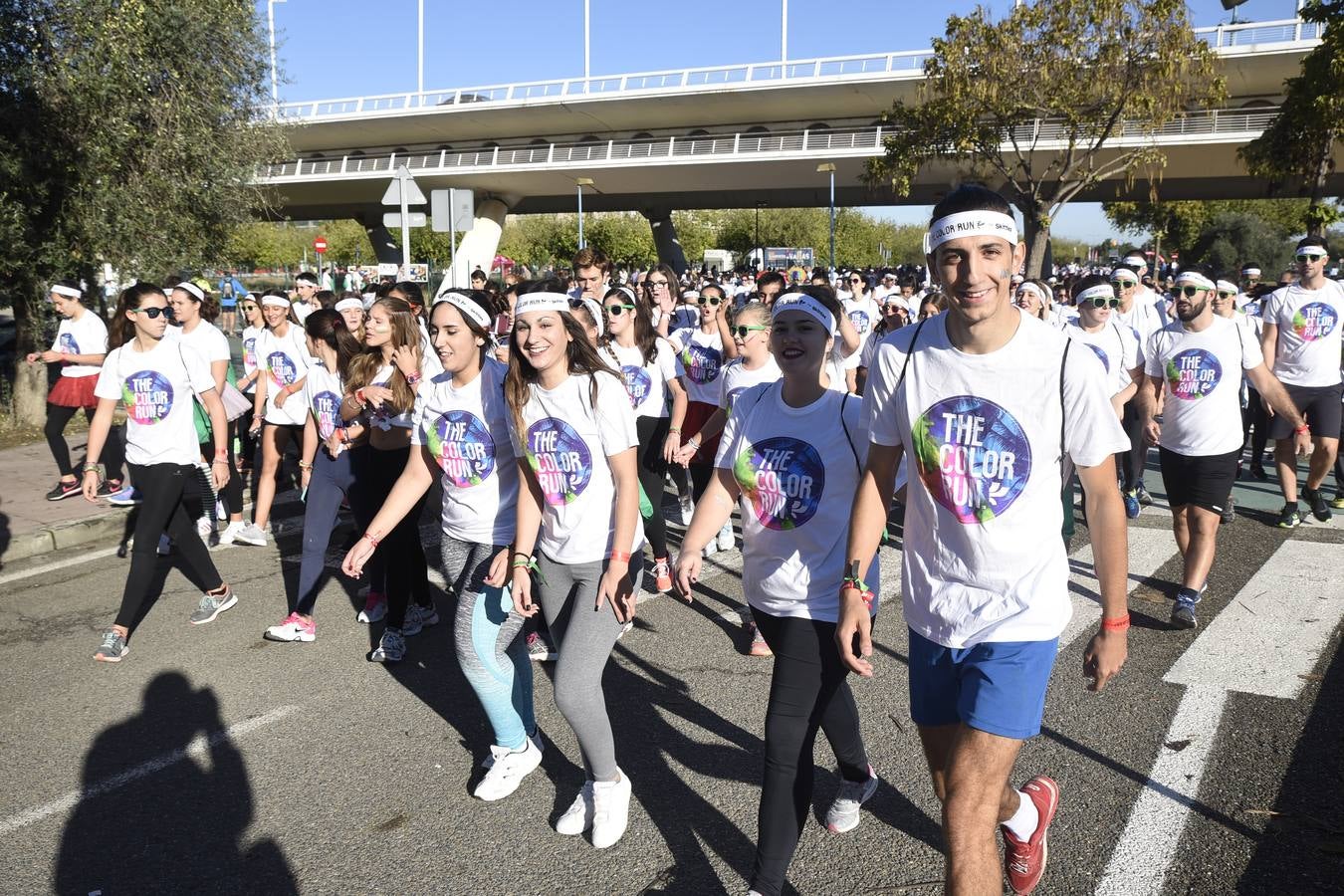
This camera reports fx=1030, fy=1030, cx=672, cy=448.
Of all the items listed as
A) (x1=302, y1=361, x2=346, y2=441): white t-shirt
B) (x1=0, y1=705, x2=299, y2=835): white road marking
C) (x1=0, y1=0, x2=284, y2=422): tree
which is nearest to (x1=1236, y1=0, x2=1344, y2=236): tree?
(x1=0, y1=0, x2=284, y2=422): tree

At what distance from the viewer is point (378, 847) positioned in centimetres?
354

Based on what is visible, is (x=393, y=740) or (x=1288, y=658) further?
(x=1288, y=658)

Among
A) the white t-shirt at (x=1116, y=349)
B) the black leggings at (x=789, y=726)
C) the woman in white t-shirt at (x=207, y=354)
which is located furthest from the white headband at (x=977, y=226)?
the woman in white t-shirt at (x=207, y=354)

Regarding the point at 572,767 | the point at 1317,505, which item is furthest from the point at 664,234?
the point at 572,767

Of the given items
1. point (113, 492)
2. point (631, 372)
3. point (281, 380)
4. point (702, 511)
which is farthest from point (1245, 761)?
point (113, 492)

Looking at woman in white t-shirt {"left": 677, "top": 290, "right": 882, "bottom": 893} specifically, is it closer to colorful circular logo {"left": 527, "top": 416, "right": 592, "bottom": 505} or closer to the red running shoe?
colorful circular logo {"left": 527, "top": 416, "right": 592, "bottom": 505}

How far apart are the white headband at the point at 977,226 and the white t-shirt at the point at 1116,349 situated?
4.79 m

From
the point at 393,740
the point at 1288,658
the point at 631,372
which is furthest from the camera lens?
the point at 631,372

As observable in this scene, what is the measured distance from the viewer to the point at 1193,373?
6.11 meters

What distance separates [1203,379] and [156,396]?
598 cm

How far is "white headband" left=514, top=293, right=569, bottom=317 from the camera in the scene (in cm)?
369

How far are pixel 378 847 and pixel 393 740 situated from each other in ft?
2.86

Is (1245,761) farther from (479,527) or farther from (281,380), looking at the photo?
(281,380)

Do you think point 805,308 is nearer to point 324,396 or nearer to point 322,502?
point 322,502
